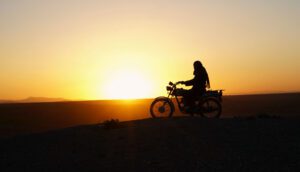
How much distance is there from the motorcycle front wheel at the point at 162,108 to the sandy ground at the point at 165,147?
4.80 feet

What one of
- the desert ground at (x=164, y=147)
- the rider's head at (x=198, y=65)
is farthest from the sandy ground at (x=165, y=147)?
the rider's head at (x=198, y=65)

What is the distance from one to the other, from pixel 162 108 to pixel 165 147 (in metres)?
5.29

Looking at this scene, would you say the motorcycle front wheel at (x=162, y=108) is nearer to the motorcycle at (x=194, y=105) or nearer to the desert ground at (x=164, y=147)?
the motorcycle at (x=194, y=105)

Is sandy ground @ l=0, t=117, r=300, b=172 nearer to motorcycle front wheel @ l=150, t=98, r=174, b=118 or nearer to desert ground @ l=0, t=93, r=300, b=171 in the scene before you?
desert ground @ l=0, t=93, r=300, b=171

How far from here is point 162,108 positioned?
17219 mm

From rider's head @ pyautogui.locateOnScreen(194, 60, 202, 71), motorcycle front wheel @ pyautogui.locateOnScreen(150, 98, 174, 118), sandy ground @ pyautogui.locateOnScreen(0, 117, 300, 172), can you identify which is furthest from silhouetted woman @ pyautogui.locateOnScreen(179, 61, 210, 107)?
sandy ground @ pyautogui.locateOnScreen(0, 117, 300, 172)

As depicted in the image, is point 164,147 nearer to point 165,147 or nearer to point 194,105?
point 165,147

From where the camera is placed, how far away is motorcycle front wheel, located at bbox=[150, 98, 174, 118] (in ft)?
56.3

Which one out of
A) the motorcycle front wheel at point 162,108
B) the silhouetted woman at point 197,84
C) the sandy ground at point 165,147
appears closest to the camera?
the sandy ground at point 165,147

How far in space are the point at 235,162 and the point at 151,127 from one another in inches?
175

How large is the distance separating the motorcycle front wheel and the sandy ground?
57.6 inches

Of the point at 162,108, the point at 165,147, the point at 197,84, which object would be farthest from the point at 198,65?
Result: the point at 165,147

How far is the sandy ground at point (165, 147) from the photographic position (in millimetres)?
10524

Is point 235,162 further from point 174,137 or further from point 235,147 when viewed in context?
point 174,137
